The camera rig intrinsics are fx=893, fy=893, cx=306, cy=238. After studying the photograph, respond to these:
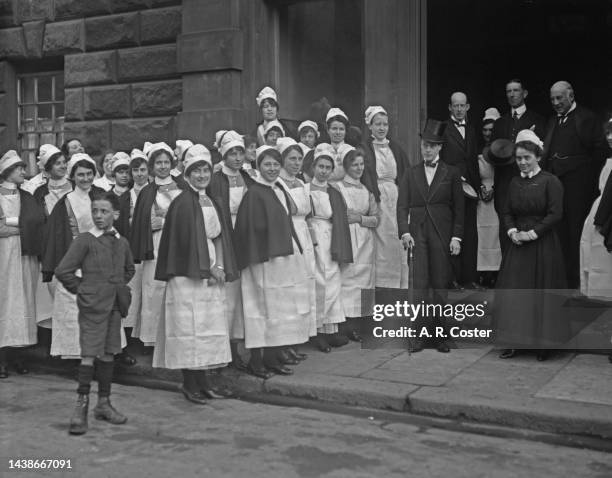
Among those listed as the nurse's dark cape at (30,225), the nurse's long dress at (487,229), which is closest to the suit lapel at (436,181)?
the nurse's long dress at (487,229)

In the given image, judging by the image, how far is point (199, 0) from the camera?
1080 centimetres

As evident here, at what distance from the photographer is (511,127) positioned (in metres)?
9.23

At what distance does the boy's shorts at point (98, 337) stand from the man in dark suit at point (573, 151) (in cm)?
450

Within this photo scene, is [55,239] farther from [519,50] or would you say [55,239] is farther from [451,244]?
[519,50]

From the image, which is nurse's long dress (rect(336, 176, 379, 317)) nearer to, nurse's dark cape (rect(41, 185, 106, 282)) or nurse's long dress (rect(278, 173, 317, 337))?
nurse's long dress (rect(278, 173, 317, 337))

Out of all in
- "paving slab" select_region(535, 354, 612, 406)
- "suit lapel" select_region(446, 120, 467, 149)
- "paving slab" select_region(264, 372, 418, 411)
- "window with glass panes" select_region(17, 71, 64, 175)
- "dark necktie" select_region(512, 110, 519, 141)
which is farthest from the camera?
"window with glass panes" select_region(17, 71, 64, 175)

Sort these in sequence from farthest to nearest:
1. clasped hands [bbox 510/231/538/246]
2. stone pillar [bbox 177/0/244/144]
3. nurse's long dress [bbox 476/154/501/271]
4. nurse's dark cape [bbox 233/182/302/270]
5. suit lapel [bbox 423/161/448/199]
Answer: stone pillar [bbox 177/0/244/144], nurse's long dress [bbox 476/154/501/271], suit lapel [bbox 423/161/448/199], clasped hands [bbox 510/231/538/246], nurse's dark cape [bbox 233/182/302/270]

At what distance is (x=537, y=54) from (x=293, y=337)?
8212 mm

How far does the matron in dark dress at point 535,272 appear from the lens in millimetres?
7523

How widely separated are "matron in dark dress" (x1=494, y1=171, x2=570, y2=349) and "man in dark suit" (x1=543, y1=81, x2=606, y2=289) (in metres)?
0.96

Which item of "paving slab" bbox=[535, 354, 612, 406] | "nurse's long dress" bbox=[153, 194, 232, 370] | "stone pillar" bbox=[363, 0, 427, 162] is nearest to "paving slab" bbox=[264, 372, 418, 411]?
"nurse's long dress" bbox=[153, 194, 232, 370]

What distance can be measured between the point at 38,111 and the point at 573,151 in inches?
306

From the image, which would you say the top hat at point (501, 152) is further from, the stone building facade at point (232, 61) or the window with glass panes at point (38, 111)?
the window with glass panes at point (38, 111)

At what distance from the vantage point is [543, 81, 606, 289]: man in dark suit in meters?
8.45
